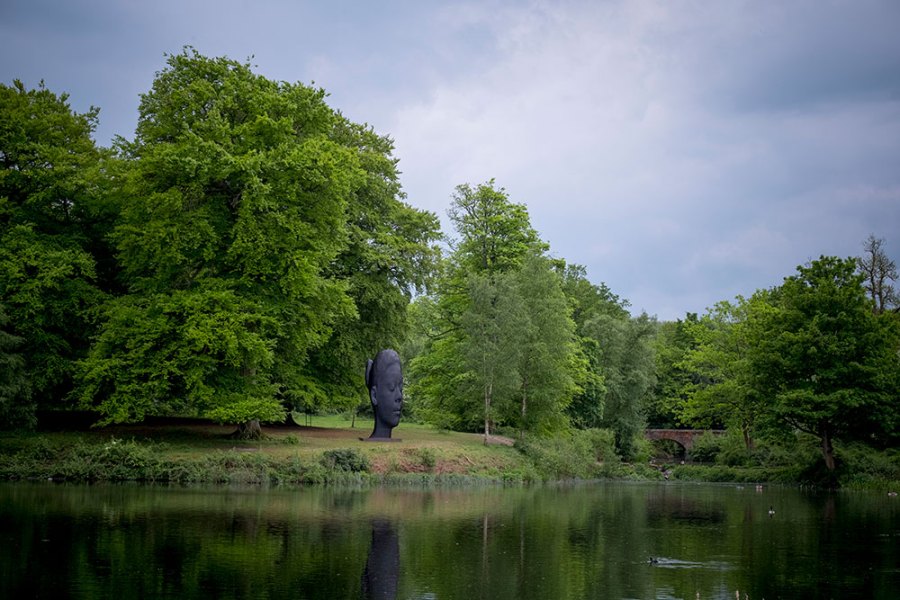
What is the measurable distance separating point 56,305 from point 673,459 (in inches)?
2142

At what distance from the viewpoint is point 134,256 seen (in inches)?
1366

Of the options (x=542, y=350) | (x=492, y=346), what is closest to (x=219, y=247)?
(x=492, y=346)

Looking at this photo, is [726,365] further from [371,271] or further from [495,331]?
[371,271]

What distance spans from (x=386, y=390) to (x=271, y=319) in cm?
744

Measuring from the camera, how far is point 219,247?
34875 millimetres

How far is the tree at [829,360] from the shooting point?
42562 mm

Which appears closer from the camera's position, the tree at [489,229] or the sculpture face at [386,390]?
the sculpture face at [386,390]

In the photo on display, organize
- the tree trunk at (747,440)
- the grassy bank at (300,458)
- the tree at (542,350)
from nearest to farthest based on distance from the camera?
1. the grassy bank at (300,458)
2. the tree at (542,350)
3. the tree trunk at (747,440)

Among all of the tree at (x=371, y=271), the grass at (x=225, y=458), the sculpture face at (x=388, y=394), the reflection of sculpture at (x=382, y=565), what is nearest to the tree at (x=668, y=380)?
the tree at (x=371, y=271)

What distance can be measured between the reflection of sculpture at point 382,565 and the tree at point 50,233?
19.4 meters

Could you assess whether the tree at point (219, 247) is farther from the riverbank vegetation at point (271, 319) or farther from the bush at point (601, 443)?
the bush at point (601, 443)

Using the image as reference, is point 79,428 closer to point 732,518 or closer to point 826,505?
point 732,518

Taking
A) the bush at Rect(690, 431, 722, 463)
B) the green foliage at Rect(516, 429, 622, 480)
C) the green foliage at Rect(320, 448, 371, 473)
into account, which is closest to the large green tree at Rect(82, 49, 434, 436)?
the green foliage at Rect(320, 448, 371, 473)

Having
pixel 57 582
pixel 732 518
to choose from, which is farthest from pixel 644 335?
pixel 57 582
